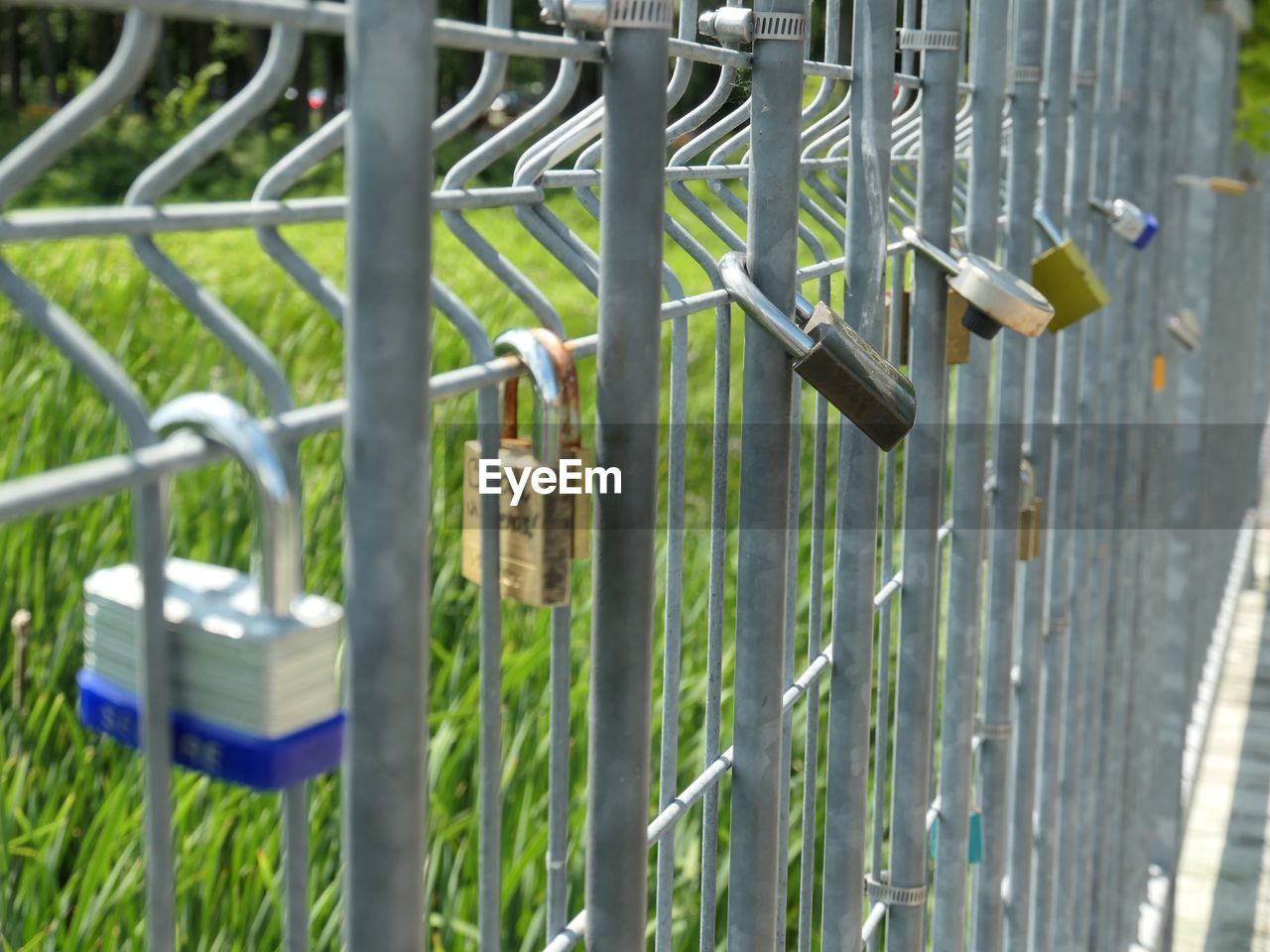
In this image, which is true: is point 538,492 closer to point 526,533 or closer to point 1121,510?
point 526,533

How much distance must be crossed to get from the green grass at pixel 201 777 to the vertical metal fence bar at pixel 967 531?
0.36m

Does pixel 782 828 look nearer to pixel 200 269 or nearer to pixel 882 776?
pixel 882 776

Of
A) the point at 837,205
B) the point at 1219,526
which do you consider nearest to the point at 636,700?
the point at 837,205

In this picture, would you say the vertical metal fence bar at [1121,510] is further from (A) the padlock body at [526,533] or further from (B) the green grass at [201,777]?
(A) the padlock body at [526,533]

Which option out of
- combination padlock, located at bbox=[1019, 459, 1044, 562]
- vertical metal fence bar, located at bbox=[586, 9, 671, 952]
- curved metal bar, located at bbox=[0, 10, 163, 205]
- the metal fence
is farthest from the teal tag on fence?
curved metal bar, located at bbox=[0, 10, 163, 205]

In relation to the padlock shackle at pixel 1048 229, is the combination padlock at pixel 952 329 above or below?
below

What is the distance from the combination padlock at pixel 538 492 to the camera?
3.00 ft

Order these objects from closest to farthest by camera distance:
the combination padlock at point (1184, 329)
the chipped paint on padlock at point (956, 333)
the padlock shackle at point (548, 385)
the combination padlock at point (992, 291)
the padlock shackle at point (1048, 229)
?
the padlock shackle at point (548, 385)
the combination padlock at point (992, 291)
the chipped paint on padlock at point (956, 333)
the padlock shackle at point (1048, 229)
the combination padlock at point (1184, 329)

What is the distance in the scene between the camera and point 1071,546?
2.97 m

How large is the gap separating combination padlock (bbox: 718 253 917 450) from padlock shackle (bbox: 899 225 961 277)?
1.79 ft

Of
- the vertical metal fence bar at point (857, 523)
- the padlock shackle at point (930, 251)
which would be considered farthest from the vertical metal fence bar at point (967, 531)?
the vertical metal fence bar at point (857, 523)

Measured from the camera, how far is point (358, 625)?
0.77 metres

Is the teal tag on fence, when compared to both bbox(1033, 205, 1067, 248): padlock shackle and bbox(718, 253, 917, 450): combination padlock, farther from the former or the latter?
bbox(718, 253, 917, 450): combination padlock

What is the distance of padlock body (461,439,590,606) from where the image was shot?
0.92 m
